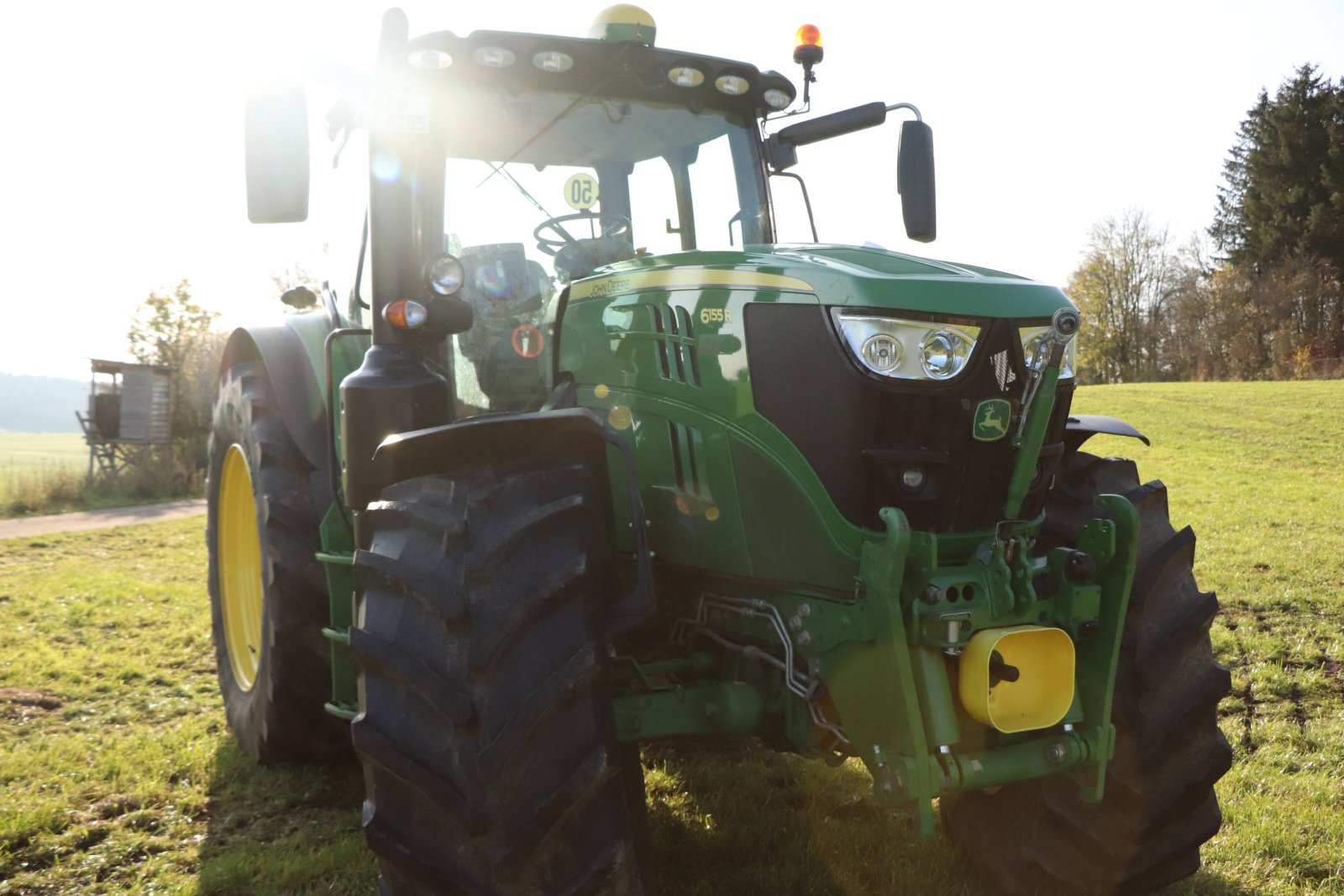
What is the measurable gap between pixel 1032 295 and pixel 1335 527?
905 cm

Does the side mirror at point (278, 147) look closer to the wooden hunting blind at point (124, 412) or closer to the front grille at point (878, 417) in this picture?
the front grille at point (878, 417)

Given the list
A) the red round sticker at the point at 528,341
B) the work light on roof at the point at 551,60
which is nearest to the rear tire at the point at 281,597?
the red round sticker at the point at 528,341

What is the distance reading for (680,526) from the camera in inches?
112

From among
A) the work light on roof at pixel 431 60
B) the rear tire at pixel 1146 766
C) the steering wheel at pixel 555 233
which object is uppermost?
the work light on roof at pixel 431 60

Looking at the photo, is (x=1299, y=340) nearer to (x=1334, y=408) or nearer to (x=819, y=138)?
(x=1334, y=408)

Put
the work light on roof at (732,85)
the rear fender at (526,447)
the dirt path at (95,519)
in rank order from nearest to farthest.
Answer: the rear fender at (526,447), the work light on roof at (732,85), the dirt path at (95,519)

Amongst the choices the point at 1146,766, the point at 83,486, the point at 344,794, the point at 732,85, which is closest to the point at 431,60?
the point at 732,85

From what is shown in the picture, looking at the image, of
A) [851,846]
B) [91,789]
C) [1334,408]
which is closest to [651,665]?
[851,846]

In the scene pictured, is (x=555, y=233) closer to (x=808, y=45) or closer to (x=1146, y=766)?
(x=808, y=45)

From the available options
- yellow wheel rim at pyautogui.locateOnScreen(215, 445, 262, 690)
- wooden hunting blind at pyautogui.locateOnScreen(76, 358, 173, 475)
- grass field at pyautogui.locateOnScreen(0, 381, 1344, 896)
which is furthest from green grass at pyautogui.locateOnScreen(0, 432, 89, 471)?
yellow wheel rim at pyautogui.locateOnScreen(215, 445, 262, 690)

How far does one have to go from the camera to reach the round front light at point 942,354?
8.07 ft

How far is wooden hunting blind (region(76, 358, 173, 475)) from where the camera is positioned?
2361 centimetres

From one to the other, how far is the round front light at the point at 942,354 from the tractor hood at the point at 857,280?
0.18ft

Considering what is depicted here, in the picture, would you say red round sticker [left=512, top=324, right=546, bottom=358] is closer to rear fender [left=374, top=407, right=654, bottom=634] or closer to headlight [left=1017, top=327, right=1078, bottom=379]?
rear fender [left=374, top=407, right=654, bottom=634]
